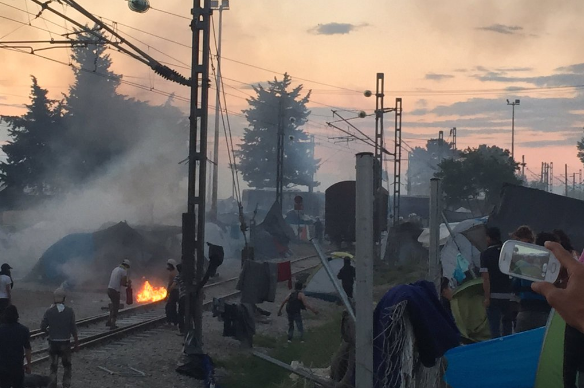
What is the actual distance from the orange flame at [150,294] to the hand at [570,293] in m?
21.3

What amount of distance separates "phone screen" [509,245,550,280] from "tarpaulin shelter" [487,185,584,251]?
1466 cm

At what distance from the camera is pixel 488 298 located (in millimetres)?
8820

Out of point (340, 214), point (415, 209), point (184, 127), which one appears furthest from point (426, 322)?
point (415, 209)

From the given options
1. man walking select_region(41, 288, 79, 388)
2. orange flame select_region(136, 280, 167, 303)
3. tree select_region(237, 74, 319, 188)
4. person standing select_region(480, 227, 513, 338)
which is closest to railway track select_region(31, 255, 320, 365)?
orange flame select_region(136, 280, 167, 303)

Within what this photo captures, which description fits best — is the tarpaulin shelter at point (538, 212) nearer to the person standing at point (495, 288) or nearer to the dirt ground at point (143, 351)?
the dirt ground at point (143, 351)

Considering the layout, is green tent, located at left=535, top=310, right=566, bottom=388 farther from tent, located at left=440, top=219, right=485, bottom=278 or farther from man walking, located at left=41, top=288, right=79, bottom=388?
tent, located at left=440, top=219, right=485, bottom=278

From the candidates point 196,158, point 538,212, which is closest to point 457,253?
point 538,212

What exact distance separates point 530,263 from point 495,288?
6.71 metres

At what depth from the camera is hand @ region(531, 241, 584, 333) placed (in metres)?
2.42

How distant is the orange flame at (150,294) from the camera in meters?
23.3

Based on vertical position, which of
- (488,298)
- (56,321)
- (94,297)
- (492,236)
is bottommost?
(94,297)

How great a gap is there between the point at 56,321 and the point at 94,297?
13432mm

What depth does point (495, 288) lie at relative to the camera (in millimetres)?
8953

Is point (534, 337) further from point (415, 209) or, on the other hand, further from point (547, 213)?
point (415, 209)
